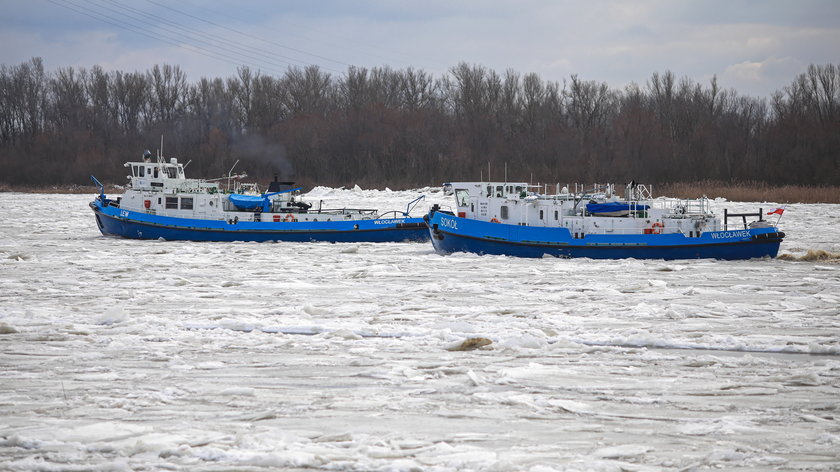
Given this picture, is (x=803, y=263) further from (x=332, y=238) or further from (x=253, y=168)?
(x=253, y=168)

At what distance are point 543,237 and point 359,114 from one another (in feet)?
175

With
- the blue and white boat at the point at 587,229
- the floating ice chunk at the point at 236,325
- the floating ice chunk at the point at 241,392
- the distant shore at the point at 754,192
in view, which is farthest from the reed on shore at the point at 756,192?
the floating ice chunk at the point at 241,392

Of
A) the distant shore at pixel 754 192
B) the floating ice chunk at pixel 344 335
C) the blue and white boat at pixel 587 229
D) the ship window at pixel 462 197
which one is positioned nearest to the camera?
the floating ice chunk at pixel 344 335

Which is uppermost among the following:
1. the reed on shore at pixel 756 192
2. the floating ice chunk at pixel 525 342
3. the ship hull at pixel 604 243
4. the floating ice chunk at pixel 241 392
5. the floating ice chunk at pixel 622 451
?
the reed on shore at pixel 756 192

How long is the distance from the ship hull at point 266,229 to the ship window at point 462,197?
12.9 ft

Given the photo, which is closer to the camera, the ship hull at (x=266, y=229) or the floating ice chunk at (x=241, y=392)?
the floating ice chunk at (x=241, y=392)

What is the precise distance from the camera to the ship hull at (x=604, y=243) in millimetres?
23250

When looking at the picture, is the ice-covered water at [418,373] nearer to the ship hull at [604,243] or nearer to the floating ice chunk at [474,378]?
the floating ice chunk at [474,378]

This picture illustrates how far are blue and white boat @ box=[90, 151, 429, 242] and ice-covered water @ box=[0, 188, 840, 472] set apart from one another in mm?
11724

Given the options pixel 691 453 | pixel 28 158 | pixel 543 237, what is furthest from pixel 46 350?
pixel 28 158

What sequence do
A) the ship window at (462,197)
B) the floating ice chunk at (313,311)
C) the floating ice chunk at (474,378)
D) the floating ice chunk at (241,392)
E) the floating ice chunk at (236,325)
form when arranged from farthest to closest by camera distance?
the ship window at (462,197) → the floating ice chunk at (313,311) → the floating ice chunk at (236,325) → the floating ice chunk at (474,378) → the floating ice chunk at (241,392)

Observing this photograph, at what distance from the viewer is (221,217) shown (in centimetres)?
3172

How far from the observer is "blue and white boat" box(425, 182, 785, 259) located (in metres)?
23.5

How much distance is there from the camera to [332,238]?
3047cm
